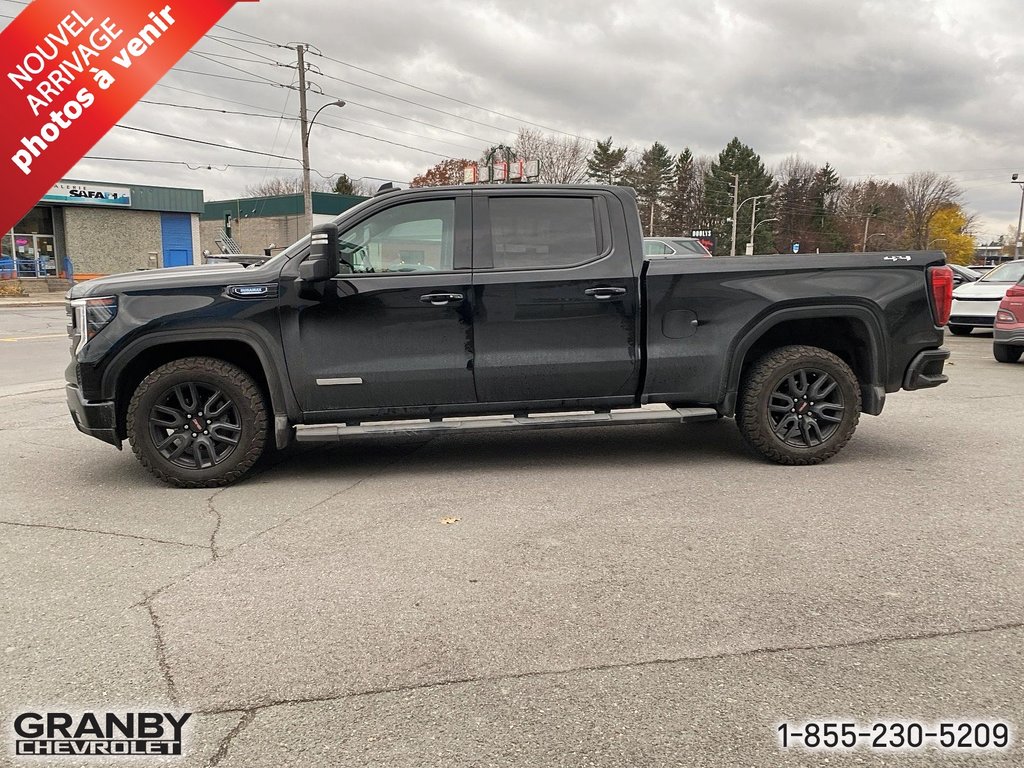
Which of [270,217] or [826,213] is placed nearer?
[270,217]

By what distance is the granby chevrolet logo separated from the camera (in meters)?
2.39

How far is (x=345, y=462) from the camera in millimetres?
5836

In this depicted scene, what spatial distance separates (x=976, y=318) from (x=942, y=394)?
7.61m

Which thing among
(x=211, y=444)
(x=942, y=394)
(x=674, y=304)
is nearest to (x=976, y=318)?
(x=942, y=394)

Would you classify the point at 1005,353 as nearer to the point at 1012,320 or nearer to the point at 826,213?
the point at 1012,320

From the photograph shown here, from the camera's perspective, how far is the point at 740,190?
286 feet

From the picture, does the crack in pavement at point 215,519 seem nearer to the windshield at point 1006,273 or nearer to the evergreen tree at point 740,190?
the windshield at point 1006,273

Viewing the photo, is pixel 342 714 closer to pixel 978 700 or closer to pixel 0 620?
pixel 0 620

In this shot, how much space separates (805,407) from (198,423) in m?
4.21

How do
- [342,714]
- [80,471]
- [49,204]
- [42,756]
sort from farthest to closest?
[49,204] → [80,471] → [342,714] → [42,756]

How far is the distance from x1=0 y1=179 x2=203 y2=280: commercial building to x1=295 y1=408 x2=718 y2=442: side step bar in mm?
38280

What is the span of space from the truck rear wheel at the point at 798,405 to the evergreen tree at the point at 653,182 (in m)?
78.2

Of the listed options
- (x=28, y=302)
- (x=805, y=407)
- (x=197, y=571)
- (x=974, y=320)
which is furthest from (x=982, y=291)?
(x=28, y=302)

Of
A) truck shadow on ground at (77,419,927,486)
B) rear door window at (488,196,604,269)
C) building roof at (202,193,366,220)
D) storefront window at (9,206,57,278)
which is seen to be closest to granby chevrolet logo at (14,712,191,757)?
truck shadow on ground at (77,419,927,486)
